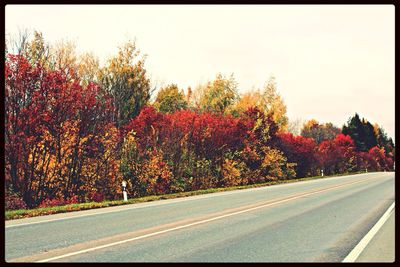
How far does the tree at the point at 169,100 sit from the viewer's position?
153ft

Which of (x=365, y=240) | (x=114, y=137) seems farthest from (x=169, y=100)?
(x=365, y=240)

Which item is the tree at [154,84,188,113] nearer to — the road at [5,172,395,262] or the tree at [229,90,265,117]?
the tree at [229,90,265,117]

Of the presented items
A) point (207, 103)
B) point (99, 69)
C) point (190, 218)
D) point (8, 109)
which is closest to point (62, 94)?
point (8, 109)

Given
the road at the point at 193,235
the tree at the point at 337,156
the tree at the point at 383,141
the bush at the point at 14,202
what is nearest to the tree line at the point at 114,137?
the bush at the point at 14,202

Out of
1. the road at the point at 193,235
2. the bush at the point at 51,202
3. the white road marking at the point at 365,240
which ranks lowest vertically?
the white road marking at the point at 365,240

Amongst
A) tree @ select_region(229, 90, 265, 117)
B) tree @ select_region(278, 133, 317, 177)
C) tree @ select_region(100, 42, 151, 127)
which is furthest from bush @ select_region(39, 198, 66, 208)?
tree @ select_region(278, 133, 317, 177)

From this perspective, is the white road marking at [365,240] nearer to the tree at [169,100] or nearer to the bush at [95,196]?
the bush at [95,196]

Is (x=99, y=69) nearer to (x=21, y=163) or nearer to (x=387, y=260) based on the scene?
(x=21, y=163)

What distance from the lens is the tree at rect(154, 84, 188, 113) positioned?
46688 mm

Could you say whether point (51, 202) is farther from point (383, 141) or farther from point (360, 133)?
point (383, 141)

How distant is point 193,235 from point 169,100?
39.2m

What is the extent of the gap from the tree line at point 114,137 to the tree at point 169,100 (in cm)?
13

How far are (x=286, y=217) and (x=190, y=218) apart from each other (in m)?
2.76

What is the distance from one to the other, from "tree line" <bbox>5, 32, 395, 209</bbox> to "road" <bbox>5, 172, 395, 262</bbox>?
4.76 meters
